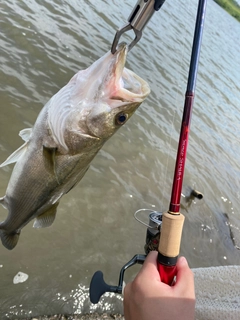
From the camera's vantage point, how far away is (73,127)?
202 cm

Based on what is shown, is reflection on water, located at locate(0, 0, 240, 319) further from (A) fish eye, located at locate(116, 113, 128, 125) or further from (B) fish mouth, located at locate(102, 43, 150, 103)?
(B) fish mouth, located at locate(102, 43, 150, 103)

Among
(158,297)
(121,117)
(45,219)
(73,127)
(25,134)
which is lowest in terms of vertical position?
(45,219)

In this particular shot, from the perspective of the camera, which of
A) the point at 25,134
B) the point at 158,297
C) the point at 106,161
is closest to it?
the point at 158,297

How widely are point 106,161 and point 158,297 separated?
4.33m

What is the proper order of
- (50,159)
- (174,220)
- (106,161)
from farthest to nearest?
(106,161), (50,159), (174,220)

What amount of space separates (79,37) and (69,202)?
18.8 feet

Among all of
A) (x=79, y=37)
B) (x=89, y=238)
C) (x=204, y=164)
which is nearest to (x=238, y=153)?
(x=204, y=164)

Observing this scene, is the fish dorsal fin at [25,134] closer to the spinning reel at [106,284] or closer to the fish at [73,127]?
the fish at [73,127]

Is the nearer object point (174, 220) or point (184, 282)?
point (184, 282)

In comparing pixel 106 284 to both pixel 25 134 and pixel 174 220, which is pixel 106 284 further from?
pixel 25 134

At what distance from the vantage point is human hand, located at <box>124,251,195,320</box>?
4.11 feet

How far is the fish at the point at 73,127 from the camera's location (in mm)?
1919

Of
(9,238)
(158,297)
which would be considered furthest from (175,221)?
(9,238)

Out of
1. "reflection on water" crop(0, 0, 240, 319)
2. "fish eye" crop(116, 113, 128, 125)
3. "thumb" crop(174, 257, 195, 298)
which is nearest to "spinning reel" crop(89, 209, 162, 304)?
"thumb" crop(174, 257, 195, 298)
